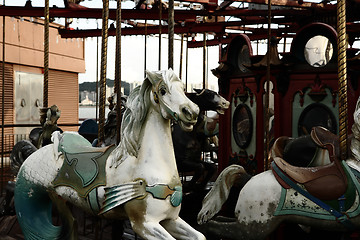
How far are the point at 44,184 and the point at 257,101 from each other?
3.21 metres

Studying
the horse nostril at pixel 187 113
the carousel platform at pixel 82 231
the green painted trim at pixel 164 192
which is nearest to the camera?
the horse nostril at pixel 187 113

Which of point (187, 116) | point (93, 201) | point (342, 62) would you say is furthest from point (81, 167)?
point (342, 62)

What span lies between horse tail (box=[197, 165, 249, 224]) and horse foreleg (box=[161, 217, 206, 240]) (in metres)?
1.00

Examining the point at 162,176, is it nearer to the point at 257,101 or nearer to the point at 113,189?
the point at 113,189

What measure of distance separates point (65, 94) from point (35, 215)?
40.8 feet

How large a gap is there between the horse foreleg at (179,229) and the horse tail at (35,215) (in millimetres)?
943

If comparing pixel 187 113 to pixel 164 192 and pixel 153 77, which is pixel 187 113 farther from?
pixel 164 192

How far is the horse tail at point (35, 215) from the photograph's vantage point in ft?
9.55

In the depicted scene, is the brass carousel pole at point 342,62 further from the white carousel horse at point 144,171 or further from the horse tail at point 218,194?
the horse tail at point 218,194

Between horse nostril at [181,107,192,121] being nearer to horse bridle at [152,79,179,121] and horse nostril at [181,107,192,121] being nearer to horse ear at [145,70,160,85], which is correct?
horse bridle at [152,79,179,121]

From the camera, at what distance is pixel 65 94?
587 inches

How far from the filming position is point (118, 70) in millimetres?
2934

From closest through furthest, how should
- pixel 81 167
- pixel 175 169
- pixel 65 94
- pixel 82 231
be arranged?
pixel 175 169 < pixel 81 167 < pixel 82 231 < pixel 65 94

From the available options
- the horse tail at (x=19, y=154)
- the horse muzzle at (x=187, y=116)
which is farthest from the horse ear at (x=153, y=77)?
the horse tail at (x=19, y=154)
